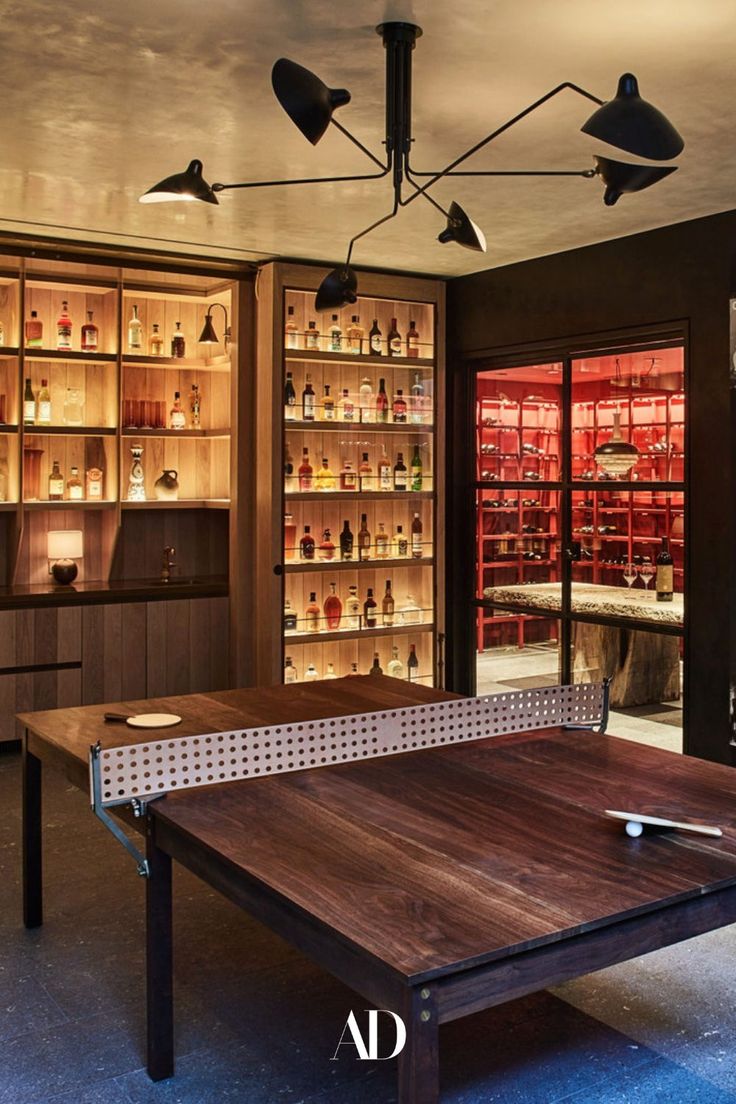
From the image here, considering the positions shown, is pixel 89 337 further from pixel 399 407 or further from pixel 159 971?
pixel 159 971

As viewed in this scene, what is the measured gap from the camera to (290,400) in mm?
6414

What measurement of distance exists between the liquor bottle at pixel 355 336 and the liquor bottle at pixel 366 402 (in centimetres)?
21

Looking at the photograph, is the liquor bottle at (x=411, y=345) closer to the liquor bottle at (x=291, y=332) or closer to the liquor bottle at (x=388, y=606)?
the liquor bottle at (x=291, y=332)

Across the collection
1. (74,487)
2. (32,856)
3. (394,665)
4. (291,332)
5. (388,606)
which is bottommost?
(32,856)

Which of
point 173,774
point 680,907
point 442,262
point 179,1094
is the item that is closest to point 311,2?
point 173,774

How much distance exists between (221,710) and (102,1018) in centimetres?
95

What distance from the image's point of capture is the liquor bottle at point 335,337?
6.56 meters

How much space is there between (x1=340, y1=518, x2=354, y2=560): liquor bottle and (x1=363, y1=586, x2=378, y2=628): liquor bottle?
280 millimetres

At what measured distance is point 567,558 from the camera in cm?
614

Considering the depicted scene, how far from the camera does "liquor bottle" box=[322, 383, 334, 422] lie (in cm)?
656

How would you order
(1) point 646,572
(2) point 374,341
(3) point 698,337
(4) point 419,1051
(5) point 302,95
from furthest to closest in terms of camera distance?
(2) point 374,341
(1) point 646,572
(3) point 698,337
(5) point 302,95
(4) point 419,1051

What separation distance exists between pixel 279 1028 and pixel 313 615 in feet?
12.6

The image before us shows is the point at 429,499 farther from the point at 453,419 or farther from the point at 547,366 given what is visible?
the point at 547,366

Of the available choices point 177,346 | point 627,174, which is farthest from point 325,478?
point 627,174
